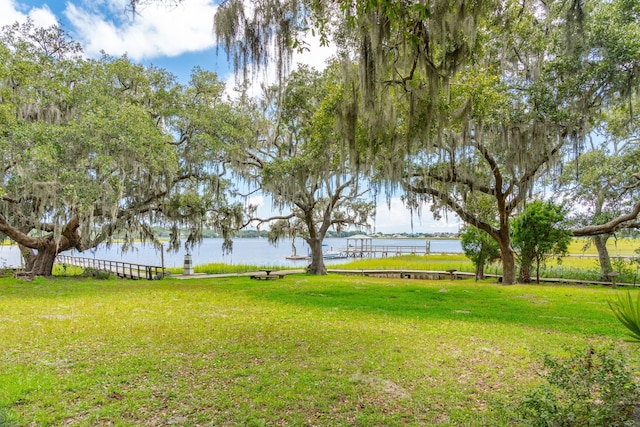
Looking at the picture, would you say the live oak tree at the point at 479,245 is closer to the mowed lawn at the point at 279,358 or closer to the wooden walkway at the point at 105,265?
the mowed lawn at the point at 279,358

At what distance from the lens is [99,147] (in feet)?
31.9

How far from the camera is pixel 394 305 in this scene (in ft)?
27.8

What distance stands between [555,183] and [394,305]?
10435mm

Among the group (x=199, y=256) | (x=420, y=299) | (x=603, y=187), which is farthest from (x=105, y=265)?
(x=199, y=256)

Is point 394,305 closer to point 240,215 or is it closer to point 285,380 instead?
point 285,380

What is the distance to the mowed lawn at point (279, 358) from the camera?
10.2 feet

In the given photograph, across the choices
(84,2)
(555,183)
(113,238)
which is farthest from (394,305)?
(113,238)

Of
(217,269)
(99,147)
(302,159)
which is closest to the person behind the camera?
(99,147)

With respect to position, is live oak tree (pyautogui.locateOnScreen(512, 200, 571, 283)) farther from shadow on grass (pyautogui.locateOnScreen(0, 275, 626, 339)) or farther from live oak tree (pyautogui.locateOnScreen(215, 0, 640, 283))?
shadow on grass (pyautogui.locateOnScreen(0, 275, 626, 339))

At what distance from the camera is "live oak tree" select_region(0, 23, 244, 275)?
9320 millimetres

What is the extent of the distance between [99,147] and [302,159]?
600cm

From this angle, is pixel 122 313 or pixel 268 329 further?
pixel 122 313

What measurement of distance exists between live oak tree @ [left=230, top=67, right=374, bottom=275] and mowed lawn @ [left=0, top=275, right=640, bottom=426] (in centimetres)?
433

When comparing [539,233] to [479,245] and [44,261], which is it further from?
[44,261]
